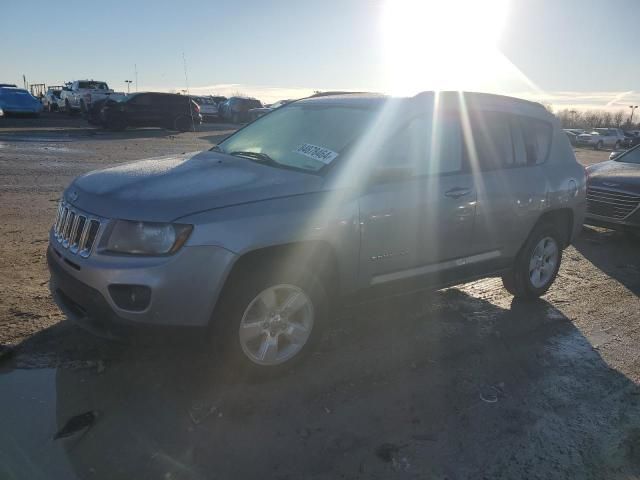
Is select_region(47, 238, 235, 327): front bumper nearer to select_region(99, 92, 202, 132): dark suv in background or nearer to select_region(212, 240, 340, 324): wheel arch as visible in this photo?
select_region(212, 240, 340, 324): wheel arch

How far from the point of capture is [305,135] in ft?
14.1

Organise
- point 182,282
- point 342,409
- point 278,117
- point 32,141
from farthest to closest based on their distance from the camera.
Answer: point 32,141 → point 278,117 → point 342,409 → point 182,282

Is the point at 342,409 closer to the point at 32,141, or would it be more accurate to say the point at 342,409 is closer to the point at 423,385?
the point at 423,385

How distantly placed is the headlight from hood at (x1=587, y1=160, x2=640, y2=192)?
7312mm

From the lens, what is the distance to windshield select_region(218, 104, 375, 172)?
13.1 ft

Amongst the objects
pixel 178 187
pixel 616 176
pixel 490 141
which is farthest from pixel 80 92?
pixel 178 187

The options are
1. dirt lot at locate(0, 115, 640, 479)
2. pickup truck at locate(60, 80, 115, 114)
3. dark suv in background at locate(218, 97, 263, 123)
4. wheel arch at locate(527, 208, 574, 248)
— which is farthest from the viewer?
dark suv in background at locate(218, 97, 263, 123)

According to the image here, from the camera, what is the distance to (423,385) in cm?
371

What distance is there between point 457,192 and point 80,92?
3230 centimetres

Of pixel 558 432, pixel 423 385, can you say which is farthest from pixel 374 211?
pixel 558 432

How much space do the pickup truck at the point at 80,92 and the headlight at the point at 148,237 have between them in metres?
30.0

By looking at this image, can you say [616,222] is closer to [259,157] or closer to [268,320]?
[259,157]

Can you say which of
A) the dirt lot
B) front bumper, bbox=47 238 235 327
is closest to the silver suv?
front bumper, bbox=47 238 235 327

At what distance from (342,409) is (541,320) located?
2.52 metres
